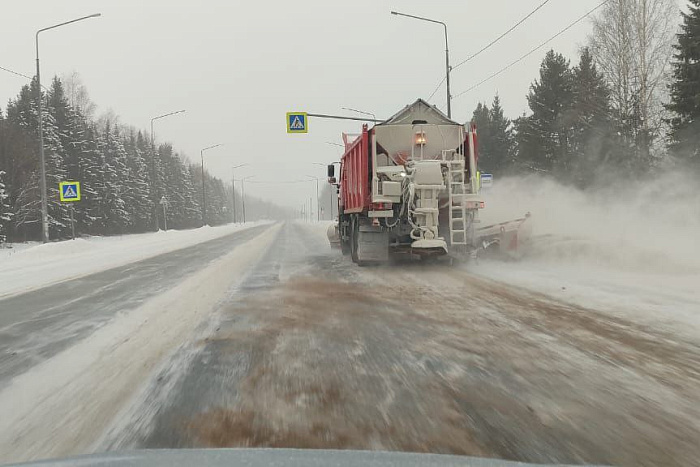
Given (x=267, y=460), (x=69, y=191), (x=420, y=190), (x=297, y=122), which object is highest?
(x=297, y=122)

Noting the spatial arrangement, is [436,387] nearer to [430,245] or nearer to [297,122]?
[430,245]

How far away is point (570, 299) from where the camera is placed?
6414 mm

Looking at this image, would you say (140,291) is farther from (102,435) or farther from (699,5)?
(699,5)

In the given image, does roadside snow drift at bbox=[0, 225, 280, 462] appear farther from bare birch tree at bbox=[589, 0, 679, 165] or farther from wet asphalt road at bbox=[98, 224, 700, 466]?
bare birch tree at bbox=[589, 0, 679, 165]

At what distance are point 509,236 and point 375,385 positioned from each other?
838 centimetres

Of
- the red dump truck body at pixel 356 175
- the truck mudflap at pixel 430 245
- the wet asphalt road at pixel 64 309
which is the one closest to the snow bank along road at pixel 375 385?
the wet asphalt road at pixel 64 309

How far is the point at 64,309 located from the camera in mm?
6562

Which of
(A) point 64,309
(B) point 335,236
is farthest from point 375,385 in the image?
(B) point 335,236

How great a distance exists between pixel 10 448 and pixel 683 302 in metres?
6.89

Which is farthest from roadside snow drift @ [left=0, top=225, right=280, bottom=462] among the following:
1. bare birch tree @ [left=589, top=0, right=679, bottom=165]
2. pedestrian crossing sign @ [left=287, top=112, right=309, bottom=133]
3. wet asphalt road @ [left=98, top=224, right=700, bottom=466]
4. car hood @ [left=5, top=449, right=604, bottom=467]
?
bare birch tree @ [left=589, top=0, right=679, bottom=165]

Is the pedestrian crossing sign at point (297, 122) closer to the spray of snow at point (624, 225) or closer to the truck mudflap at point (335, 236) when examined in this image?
the truck mudflap at point (335, 236)

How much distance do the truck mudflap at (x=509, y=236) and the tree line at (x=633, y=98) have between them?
10784mm

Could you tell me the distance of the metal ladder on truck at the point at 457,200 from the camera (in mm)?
9906

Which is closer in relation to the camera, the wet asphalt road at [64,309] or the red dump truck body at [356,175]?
the wet asphalt road at [64,309]
